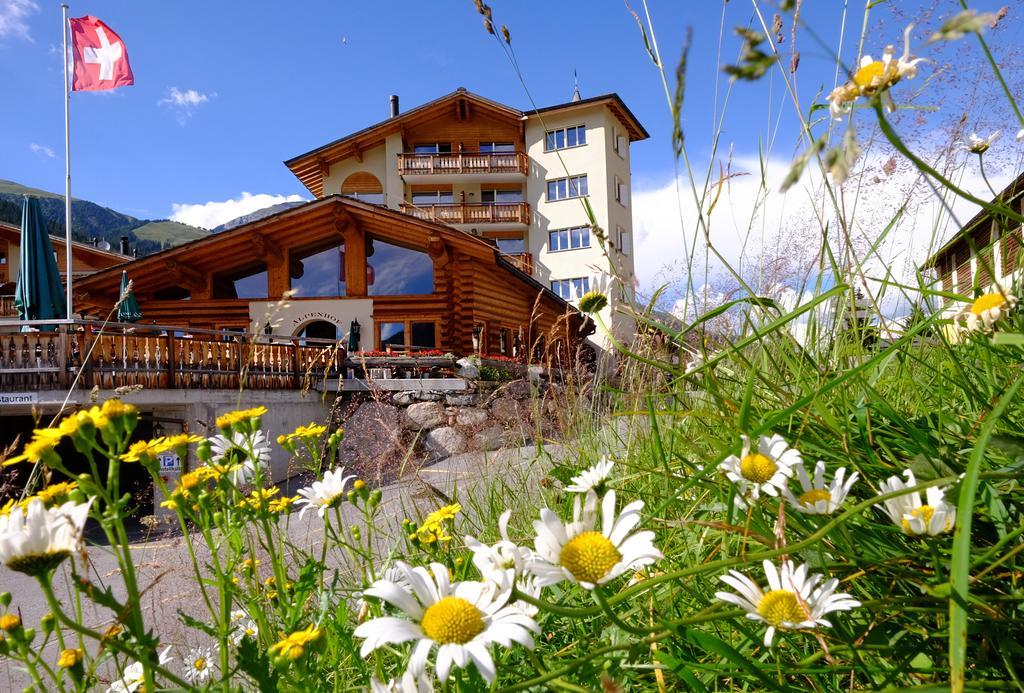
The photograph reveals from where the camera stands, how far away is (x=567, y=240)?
2900cm

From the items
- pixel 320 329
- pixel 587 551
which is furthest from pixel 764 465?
pixel 320 329

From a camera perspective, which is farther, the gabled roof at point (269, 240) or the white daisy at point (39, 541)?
the gabled roof at point (269, 240)

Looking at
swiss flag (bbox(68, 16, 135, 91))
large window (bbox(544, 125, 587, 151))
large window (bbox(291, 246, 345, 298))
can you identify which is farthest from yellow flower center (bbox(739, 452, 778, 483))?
large window (bbox(544, 125, 587, 151))

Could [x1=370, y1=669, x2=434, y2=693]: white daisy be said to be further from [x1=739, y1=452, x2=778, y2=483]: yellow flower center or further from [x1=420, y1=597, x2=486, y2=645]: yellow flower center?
[x1=739, y1=452, x2=778, y2=483]: yellow flower center

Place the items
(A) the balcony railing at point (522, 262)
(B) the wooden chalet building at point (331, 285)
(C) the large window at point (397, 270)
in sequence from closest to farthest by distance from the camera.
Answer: (A) the balcony railing at point (522, 262) → (B) the wooden chalet building at point (331, 285) → (C) the large window at point (397, 270)

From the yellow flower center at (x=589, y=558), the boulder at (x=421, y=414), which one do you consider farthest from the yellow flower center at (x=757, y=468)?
the boulder at (x=421, y=414)

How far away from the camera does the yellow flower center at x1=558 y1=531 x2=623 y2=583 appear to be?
0.68 m

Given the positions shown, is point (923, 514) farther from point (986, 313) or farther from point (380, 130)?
point (380, 130)

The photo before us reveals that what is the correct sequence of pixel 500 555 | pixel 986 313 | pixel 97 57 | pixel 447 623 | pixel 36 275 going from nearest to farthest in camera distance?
pixel 447 623, pixel 500 555, pixel 986 313, pixel 36 275, pixel 97 57

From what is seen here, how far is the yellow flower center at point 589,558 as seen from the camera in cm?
68

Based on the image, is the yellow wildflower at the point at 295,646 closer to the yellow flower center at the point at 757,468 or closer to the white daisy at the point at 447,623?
the white daisy at the point at 447,623

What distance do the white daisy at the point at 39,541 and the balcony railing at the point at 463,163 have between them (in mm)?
27953

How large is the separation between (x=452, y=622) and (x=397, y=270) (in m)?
16.8

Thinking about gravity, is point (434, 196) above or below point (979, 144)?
above
